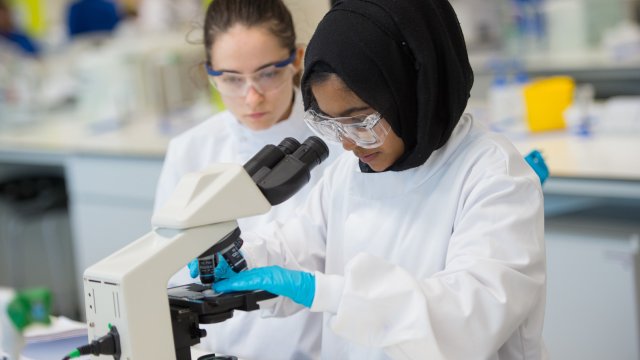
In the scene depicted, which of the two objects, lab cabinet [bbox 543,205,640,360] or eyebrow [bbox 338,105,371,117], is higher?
eyebrow [bbox 338,105,371,117]

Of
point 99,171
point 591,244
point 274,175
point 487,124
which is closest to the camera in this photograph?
point 274,175

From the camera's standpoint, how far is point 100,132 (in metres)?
4.01

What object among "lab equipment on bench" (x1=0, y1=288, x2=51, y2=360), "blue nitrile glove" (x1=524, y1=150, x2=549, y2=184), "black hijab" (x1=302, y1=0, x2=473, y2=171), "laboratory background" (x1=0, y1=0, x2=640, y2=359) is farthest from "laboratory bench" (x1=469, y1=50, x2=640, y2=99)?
"lab equipment on bench" (x1=0, y1=288, x2=51, y2=360)

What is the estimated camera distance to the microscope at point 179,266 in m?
1.25

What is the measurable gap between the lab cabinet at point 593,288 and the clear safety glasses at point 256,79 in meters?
1.07

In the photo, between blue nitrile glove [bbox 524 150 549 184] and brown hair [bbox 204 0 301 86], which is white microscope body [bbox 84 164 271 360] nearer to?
blue nitrile glove [bbox 524 150 549 184]

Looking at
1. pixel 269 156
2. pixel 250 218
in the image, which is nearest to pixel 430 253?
pixel 269 156

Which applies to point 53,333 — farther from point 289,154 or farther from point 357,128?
point 357,128

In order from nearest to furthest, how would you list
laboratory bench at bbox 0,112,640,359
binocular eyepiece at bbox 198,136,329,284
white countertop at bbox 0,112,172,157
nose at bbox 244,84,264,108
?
binocular eyepiece at bbox 198,136,329,284
nose at bbox 244,84,264,108
laboratory bench at bbox 0,112,640,359
white countertop at bbox 0,112,172,157

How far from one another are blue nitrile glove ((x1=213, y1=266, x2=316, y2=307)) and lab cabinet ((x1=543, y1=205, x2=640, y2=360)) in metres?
1.47

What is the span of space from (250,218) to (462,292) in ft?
2.47

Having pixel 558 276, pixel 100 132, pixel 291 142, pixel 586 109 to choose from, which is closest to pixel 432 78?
pixel 291 142

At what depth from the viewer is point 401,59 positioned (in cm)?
132

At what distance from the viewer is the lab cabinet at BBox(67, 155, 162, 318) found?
3576 mm
